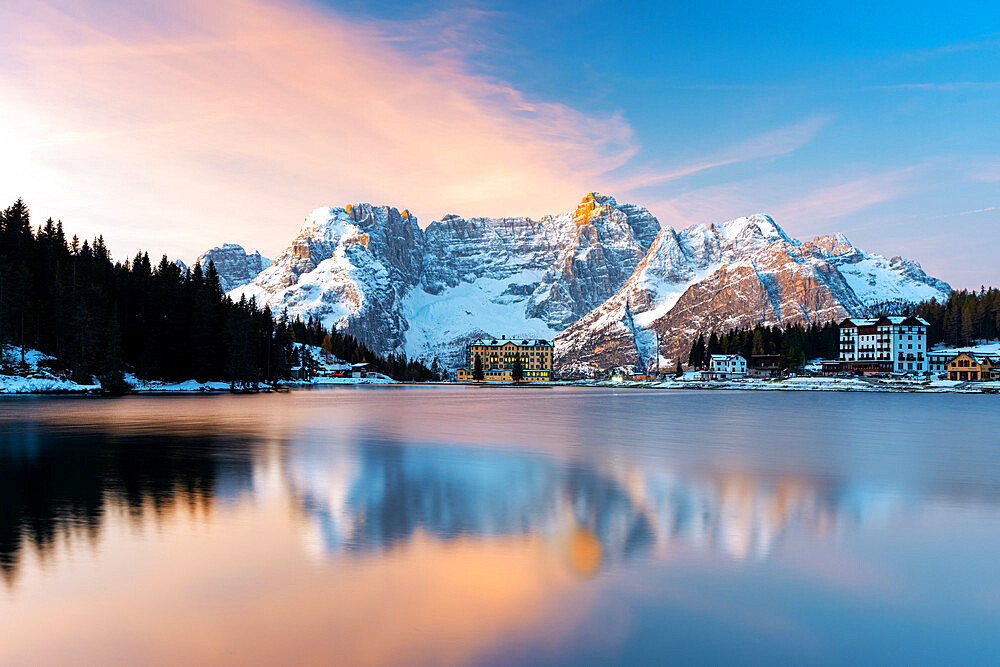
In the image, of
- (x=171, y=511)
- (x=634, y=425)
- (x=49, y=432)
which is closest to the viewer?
(x=171, y=511)

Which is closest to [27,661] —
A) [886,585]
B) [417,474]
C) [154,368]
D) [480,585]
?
[480,585]

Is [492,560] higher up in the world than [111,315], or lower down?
lower down

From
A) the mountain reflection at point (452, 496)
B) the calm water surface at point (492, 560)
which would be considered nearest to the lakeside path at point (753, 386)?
the mountain reflection at point (452, 496)

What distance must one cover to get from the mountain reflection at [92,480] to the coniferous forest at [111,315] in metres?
68.9

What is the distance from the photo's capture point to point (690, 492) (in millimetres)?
23188

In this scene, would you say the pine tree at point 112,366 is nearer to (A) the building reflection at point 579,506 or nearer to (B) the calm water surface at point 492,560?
(B) the calm water surface at point 492,560

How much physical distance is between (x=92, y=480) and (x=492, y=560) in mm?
17684

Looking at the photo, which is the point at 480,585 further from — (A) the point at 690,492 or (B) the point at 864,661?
(A) the point at 690,492

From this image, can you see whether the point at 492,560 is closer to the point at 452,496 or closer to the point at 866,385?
the point at 452,496

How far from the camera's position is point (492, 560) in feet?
47.2

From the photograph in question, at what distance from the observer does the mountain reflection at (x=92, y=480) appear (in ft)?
55.4

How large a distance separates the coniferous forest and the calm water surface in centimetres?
7819

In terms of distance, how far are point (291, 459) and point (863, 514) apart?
24.1 metres

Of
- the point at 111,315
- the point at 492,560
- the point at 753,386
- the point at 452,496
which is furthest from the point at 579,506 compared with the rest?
the point at 753,386
